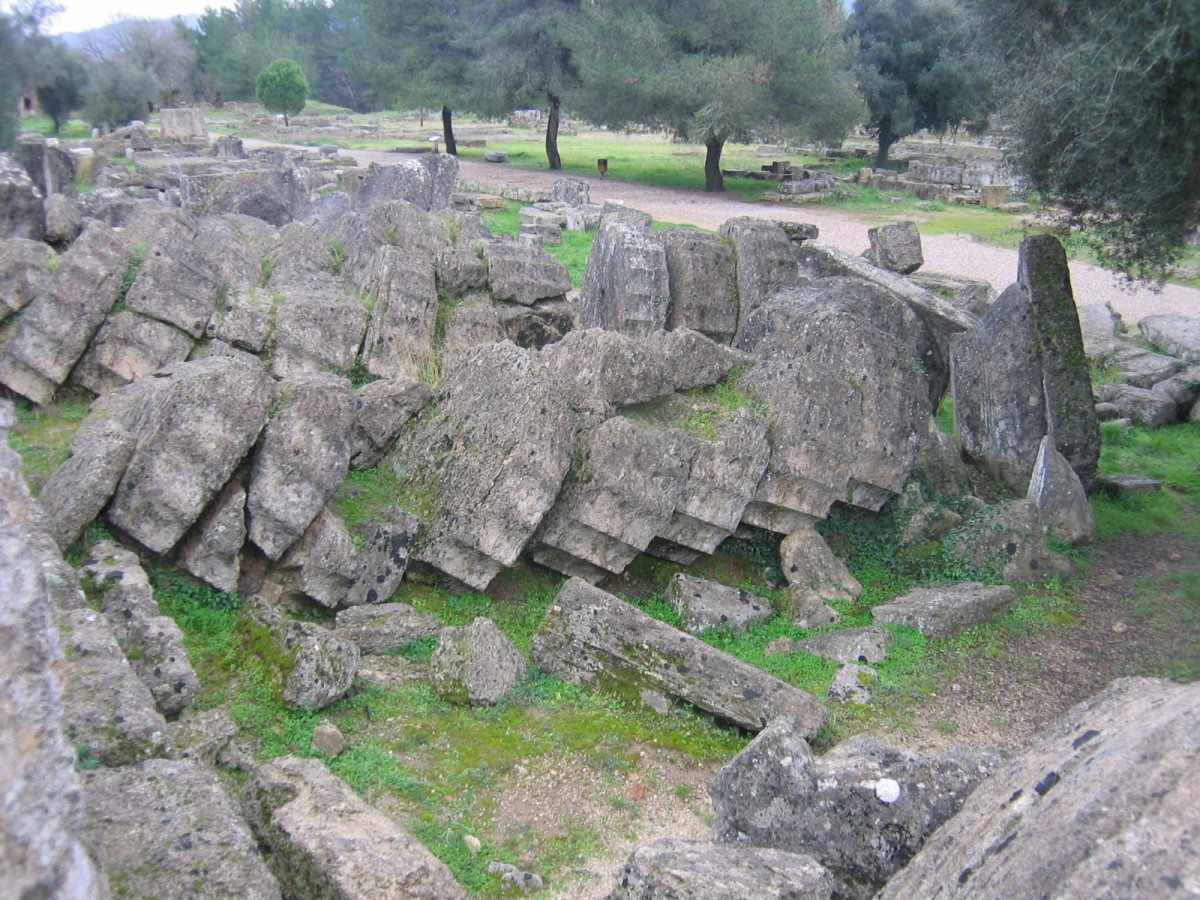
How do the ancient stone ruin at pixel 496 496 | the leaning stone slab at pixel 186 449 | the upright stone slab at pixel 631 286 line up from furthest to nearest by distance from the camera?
the upright stone slab at pixel 631 286 → the leaning stone slab at pixel 186 449 → the ancient stone ruin at pixel 496 496

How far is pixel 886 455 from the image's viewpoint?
31.3ft

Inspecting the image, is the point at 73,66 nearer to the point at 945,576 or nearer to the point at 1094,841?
the point at 945,576

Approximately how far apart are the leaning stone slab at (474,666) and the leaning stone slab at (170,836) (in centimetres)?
234

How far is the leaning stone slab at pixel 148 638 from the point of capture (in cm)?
588

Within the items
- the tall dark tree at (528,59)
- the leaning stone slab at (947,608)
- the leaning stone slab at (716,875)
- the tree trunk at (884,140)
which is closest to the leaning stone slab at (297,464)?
the leaning stone slab at (716,875)

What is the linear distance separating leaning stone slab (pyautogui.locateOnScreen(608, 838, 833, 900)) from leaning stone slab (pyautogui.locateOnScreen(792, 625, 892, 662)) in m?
3.30

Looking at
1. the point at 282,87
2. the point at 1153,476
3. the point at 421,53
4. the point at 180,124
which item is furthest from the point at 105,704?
the point at 282,87

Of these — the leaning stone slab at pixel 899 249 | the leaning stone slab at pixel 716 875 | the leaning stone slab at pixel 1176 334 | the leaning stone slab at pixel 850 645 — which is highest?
the leaning stone slab at pixel 899 249

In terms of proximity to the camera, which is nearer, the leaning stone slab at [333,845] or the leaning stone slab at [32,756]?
the leaning stone slab at [32,756]

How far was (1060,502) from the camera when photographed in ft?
32.0

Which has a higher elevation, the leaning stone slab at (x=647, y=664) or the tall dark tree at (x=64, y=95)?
the tall dark tree at (x=64, y=95)

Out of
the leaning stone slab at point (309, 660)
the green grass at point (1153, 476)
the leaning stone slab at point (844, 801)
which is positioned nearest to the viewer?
the leaning stone slab at point (844, 801)

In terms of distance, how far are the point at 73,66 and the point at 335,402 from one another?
34402 millimetres

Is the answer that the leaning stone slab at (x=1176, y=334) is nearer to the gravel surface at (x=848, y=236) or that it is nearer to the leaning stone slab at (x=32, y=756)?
the gravel surface at (x=848, y=236)
